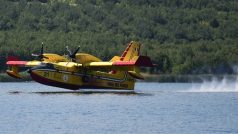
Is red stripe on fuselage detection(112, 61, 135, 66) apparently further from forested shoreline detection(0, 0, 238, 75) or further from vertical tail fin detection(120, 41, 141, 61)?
forested shoreline detection(0, 0, 238, 75)

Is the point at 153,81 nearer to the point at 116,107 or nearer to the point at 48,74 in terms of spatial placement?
the point at 48,74

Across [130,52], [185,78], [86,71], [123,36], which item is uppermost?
[123,36]

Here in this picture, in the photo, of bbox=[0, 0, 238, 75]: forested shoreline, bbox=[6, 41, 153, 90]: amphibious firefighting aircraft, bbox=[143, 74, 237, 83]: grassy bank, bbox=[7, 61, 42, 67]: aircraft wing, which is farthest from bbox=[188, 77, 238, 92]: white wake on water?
bbox=[7, 61, 42, 67]: aircraft wing

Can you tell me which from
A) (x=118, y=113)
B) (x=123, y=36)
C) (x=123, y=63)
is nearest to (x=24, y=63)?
(x=123, y=63)

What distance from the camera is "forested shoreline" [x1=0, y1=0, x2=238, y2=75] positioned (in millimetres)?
124875

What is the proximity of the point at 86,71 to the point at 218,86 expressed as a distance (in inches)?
617

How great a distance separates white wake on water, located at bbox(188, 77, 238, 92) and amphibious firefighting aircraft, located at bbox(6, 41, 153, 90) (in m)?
8.37

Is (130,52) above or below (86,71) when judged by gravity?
above

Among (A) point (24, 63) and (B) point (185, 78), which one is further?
(B) point (185, 78)

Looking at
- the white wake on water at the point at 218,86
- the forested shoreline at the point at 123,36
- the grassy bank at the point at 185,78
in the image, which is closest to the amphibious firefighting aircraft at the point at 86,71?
the white wake on water at the point at 218,86

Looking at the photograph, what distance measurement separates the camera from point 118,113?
191 feet

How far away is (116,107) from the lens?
209 feet

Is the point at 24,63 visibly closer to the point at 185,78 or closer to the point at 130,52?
the point at 130,52

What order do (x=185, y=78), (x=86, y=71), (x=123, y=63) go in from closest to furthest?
(x=123, y=63)
(x=86, y=71)
(x=185, y=78)
